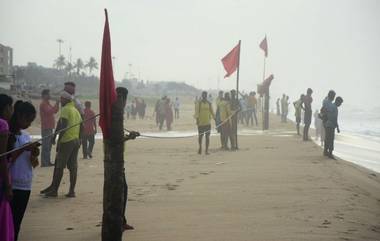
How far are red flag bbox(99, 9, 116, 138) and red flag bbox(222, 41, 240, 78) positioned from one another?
12732mm

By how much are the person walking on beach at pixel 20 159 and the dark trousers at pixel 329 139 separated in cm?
1016

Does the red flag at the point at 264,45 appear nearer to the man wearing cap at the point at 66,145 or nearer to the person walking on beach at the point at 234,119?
the person walking on beach at the point at 234,119

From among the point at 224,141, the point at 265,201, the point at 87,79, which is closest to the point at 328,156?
the point at 224,141

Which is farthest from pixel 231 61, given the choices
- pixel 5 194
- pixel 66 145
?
pixel 5 194

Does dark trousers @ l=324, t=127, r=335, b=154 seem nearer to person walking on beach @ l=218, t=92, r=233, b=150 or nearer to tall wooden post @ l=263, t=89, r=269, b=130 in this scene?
person walking on beach @ l=218, t=92, r=233, b=150

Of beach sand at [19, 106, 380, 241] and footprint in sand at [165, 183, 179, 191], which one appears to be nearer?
beach sand at [19, 106, 380, 241]

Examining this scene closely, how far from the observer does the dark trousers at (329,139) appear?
13.4m

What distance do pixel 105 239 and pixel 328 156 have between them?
10.2 m

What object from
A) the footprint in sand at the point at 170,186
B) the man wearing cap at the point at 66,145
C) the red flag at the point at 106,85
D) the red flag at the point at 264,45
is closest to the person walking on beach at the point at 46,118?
the man wearing cap at the point at 66,145

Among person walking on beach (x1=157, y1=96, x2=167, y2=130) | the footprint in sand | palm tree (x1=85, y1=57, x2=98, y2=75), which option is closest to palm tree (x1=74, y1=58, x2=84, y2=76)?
palm tree (x1=85, y1=57, x2=98, y2=75)

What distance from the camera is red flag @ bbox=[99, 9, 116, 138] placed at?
4.56 metres

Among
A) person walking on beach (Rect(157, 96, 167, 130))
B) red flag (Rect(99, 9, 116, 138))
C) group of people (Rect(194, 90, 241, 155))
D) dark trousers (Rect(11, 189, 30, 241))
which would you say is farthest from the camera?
person walking on beach (Rect(157, 96, 167, 130))

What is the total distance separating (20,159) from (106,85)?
1260 mm

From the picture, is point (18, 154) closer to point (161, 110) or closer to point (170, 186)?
point (170, 186)
